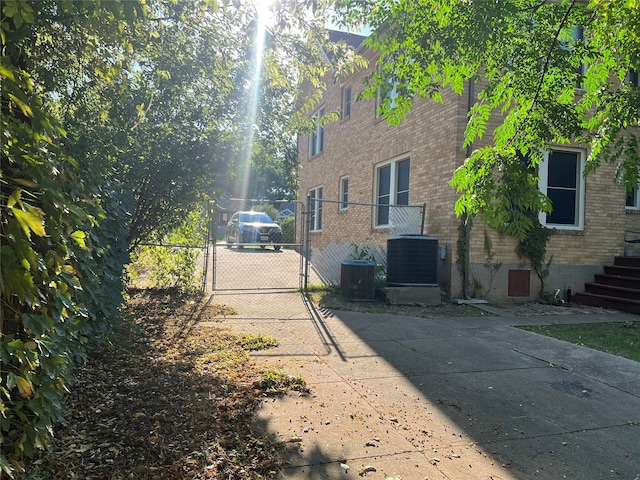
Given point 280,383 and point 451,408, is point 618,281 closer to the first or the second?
point 451,408

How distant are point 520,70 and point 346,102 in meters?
12.0

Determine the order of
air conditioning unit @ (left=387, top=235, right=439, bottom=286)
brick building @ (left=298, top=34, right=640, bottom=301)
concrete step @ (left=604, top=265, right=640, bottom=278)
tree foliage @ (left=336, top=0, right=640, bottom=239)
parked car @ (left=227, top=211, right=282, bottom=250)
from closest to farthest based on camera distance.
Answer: tree foliage @ (left=336, top=0, right=640, bottom=239) < air conditioning unit @ (left=387, top=235, right=439, bottom=286) < brick building @ (left=298, top=34, right=640, bottom=301) < concrete step @ (left=604, top=265, right=640, bottom=278) < parked car @ (left=227, top=211, right=282, bottom=250)

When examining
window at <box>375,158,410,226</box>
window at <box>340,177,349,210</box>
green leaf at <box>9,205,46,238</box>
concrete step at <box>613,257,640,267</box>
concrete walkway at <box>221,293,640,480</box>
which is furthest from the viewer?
window at <box>340,177,349,210</box>

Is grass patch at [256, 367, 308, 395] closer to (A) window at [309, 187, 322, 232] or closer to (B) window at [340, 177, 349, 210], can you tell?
(B) window at [340, 177, 349, 210]

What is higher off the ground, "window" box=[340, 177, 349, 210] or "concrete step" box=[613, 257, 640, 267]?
"window" box=[340, 177, 349, 210]

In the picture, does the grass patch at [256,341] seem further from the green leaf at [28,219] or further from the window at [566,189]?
the window at [566,189]

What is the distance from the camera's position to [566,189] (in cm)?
994

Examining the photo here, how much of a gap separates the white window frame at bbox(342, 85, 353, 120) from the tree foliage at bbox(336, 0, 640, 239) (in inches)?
430

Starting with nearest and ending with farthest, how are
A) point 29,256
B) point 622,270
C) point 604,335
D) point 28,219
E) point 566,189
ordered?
point 28,219 → point 29,256 → point 604,335 → point 622,270 → point 566,189

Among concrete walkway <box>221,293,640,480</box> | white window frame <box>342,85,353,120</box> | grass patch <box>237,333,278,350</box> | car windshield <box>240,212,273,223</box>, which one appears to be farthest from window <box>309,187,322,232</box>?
grass patch <box>237,333,278,350</box>

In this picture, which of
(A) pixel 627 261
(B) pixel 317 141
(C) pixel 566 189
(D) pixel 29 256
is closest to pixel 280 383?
(D) pixel 29 256

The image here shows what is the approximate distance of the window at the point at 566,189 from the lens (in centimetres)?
984

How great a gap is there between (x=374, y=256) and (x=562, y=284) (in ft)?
14.0

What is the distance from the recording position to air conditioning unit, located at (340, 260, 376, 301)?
8.75m
